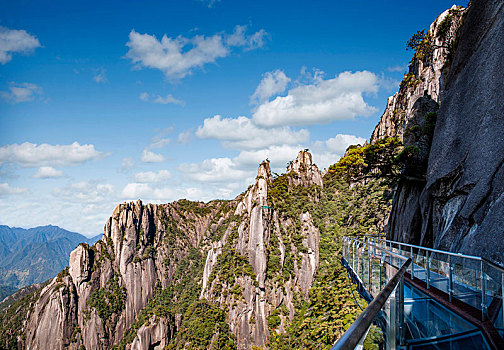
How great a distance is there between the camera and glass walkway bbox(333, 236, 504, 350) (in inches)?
90.7

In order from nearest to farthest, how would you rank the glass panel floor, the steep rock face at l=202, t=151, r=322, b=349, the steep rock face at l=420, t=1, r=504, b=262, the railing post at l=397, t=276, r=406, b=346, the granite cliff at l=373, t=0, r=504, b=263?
the railing post at l=397, t=276, r=406, b=346
the glass panel floor
the steep rock face at l=420, t=1, r=504, b=262
the granite cliff at l=373, t=0, r=504, b=263
the steep rock face at l=202, t=151, r=322, b=349

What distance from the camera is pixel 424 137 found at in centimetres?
1745

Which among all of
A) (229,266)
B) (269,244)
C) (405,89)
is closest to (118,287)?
(229,266)

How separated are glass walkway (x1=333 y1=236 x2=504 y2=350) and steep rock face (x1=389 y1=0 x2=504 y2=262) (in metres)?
1.26

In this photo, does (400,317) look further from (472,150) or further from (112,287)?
(112,287)

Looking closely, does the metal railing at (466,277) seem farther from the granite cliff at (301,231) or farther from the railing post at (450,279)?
the granite cliff at (301,231)

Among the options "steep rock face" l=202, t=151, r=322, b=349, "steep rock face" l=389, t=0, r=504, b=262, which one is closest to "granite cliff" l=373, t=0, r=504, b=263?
"steep rock face" l=389, t=0, r=504, b=262

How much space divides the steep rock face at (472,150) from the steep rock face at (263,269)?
47.7 meters

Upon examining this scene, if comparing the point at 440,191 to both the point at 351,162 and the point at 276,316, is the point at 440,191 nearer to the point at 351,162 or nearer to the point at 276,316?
the point at 351,162

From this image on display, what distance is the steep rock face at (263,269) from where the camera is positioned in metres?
57.2

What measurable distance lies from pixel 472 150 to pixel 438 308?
25.0 ft

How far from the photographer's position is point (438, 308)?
4629 millimetres

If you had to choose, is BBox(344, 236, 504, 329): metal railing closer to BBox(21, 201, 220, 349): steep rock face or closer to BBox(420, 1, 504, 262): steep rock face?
BBox(420, 1, 504, 262): steep rock face

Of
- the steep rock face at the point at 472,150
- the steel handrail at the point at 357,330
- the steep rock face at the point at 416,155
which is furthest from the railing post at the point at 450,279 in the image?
the steep rock face at the point at 416,155
